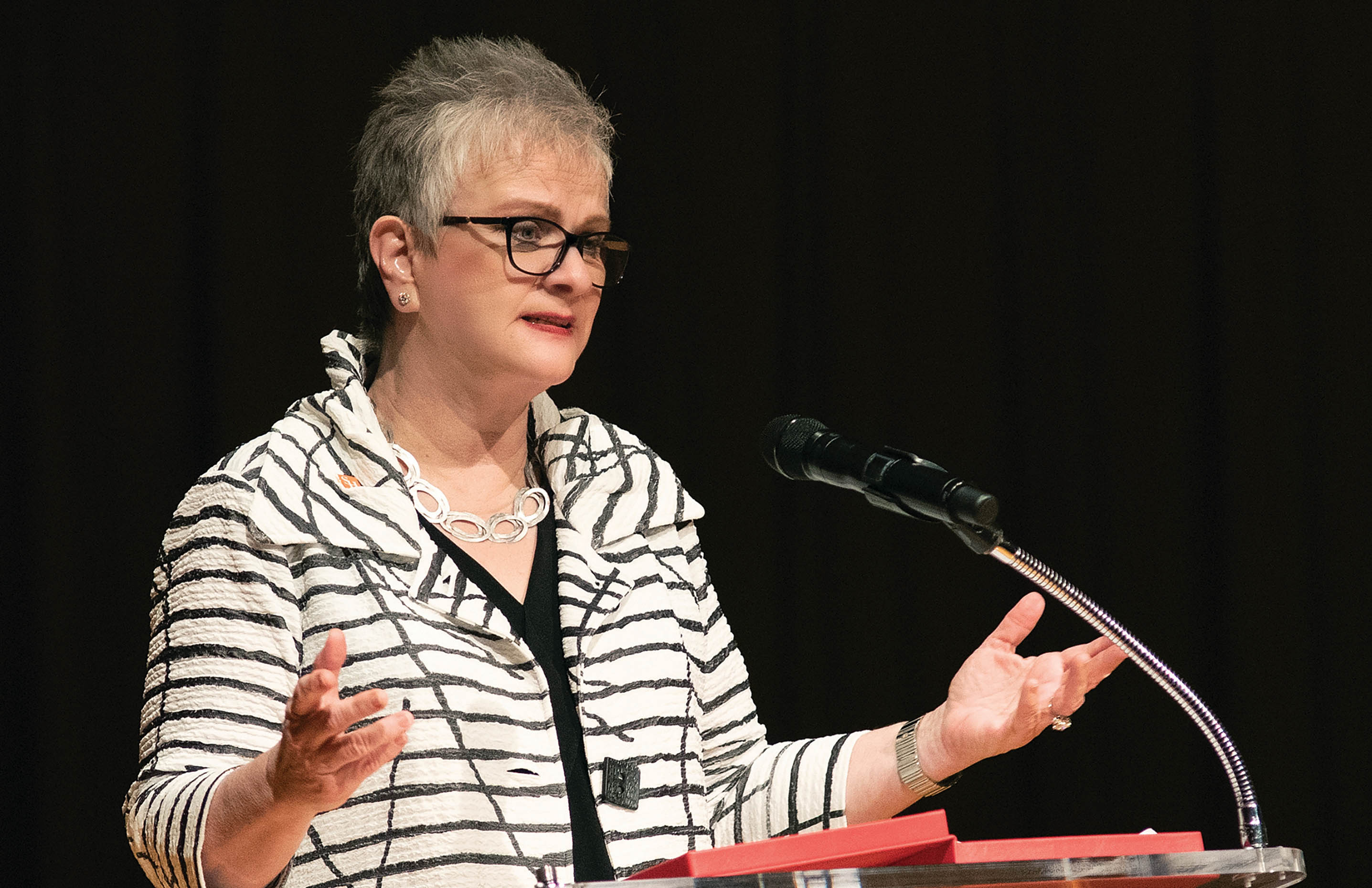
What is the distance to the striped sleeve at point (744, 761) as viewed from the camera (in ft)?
5.70

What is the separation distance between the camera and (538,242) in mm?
1732

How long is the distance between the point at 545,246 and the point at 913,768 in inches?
30.3

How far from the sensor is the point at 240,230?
2.54 meters

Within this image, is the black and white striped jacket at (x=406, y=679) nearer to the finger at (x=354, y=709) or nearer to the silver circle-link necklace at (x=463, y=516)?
the silver circle-link necklace at (x=463, y=516)

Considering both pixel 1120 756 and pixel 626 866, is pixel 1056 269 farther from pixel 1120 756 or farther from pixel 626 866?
pixel 626 866

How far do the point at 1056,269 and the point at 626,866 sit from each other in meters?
1.88

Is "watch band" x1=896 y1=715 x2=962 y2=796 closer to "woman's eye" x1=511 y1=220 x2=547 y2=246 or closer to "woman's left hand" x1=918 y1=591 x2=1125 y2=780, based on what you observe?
"woman's left hand" x1=918 y1=591 x2=1125 y2=780

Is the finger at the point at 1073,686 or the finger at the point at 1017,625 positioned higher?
the finger at the point at 1017,625

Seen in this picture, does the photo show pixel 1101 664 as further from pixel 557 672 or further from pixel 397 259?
pixel 397 259

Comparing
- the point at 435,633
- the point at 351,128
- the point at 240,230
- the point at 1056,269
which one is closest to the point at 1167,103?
the point at 1056,269

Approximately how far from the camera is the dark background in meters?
2.86

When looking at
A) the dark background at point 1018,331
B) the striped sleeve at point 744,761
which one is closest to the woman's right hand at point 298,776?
the striped sleeve at point 744,761

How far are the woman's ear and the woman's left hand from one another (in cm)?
82

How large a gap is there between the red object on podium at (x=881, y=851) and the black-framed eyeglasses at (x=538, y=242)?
2.90ft
